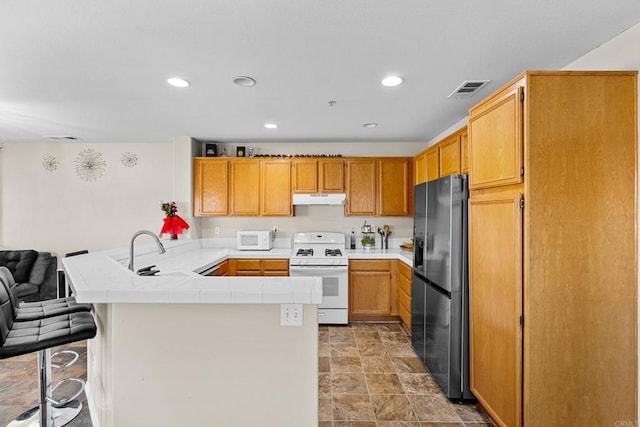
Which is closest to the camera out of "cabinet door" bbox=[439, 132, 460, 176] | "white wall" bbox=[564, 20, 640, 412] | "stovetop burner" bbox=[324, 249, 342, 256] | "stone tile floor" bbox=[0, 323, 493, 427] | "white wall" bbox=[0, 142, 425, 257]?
"white wall" bbox=[564, 20, 640, 412]

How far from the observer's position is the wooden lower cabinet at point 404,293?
347 cm

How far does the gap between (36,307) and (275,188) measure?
276cm

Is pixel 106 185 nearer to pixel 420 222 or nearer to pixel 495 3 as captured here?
pixel 420 222

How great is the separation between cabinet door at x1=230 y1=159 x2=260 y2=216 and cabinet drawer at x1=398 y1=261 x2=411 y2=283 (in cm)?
207

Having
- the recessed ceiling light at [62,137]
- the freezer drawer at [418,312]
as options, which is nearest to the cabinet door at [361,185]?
the freezer drawer at [418,312]

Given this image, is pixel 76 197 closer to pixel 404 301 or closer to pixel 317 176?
pixel 317 176

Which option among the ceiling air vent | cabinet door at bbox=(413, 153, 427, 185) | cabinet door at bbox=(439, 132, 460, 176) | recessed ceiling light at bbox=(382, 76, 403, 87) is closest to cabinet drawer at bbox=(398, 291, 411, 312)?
cabinet door at bbox=(413, 153, 427, 185)

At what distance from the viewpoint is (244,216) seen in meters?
4.28

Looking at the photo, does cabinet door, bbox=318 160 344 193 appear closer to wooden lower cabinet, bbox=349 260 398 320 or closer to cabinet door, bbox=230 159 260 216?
cabinet door, bbox=230 159 260 216

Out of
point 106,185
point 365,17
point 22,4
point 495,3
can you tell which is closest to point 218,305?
point 365,17

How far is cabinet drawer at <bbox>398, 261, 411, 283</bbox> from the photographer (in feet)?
11.4

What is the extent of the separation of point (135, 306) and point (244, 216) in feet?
9.38

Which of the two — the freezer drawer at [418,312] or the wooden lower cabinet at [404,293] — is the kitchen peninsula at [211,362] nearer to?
the freezer drawer at [418,312]

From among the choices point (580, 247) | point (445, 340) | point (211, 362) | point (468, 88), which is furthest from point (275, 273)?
point (580, 247)
